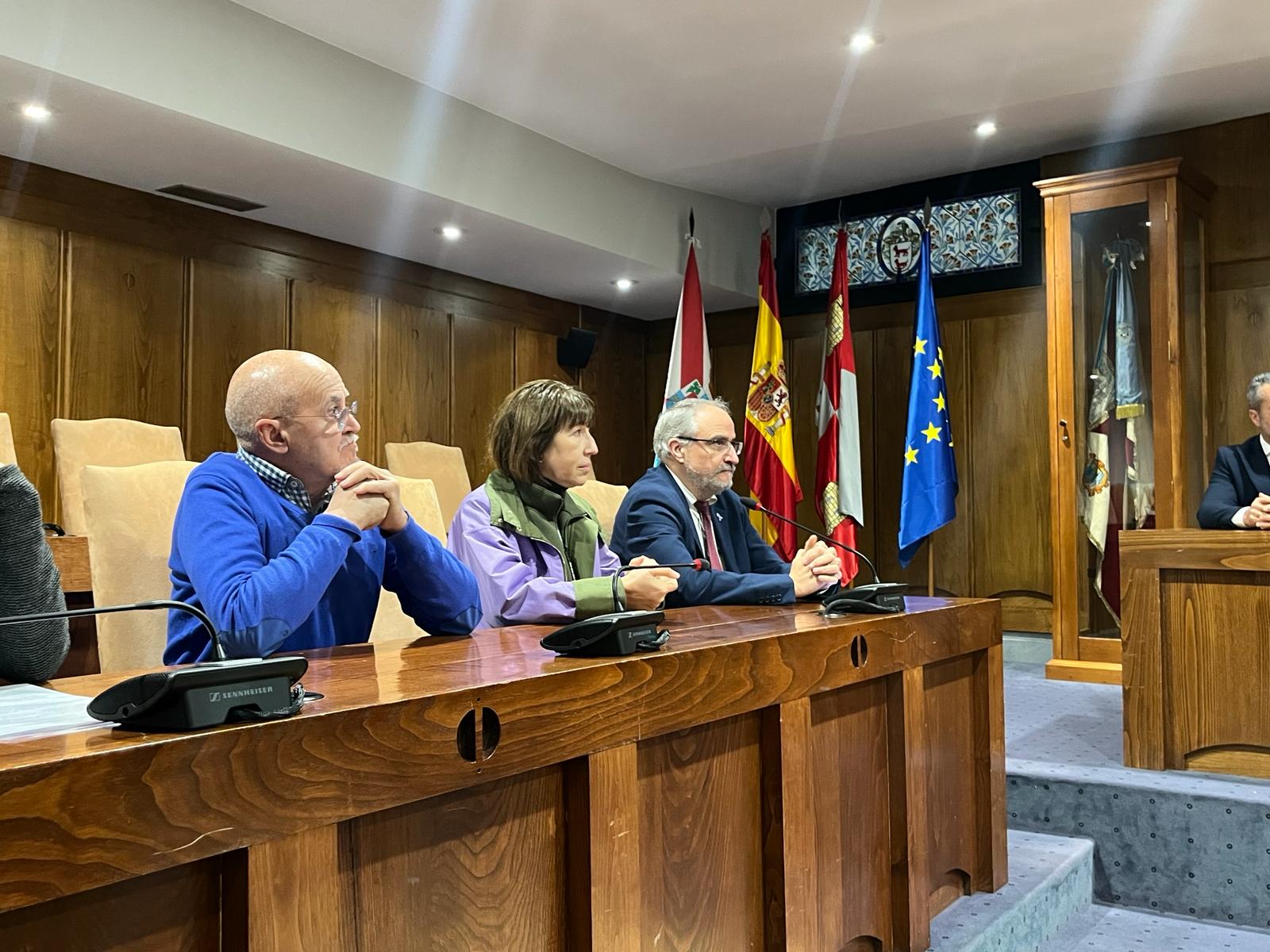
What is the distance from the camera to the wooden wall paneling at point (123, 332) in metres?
4.02

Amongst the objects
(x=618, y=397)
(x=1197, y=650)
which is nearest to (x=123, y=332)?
(x=618, y=397)

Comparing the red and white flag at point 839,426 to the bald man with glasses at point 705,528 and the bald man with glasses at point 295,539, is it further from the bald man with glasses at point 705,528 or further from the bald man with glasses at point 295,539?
the bald man with glasses at point 295,539

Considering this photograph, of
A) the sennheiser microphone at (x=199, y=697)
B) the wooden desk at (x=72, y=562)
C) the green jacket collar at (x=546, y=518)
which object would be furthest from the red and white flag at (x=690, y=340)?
the sennheiser microphone at (x=199, y=697)

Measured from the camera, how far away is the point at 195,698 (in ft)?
2.74

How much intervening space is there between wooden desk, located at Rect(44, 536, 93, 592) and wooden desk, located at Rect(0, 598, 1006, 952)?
4.98ft

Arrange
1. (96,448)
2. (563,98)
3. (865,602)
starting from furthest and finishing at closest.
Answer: (563,98) → (96,448) → (865,602)

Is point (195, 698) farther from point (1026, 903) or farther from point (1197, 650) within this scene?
point (1197, 650)

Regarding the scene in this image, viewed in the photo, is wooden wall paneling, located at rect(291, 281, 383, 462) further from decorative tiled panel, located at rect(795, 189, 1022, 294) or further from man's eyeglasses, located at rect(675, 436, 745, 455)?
man's eyeglasses, located at rect(675, 436, 745, 455)

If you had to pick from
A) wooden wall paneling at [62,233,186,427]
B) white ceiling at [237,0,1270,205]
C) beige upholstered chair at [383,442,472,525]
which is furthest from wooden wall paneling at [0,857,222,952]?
beige upholstered chair at [383,442,472,525]

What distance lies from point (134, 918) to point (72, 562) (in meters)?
2.24

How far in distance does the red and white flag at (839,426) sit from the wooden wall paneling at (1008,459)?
0.61 meters

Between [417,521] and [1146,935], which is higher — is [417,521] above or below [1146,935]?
above

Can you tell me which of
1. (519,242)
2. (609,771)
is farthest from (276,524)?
(519,242)

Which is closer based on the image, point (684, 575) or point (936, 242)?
point (684, 575)
